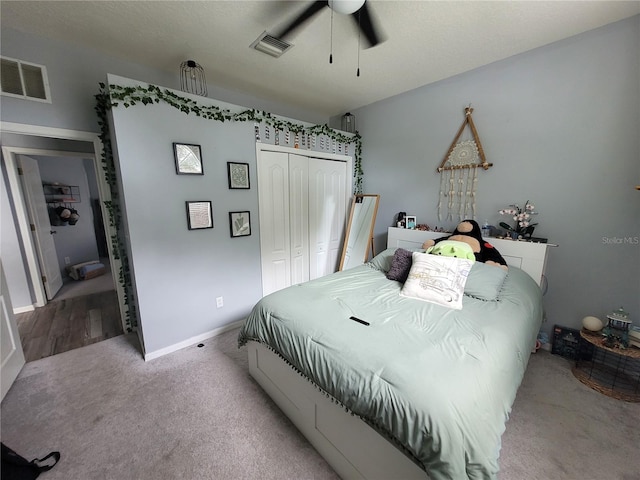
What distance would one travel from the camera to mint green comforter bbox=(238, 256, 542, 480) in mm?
905

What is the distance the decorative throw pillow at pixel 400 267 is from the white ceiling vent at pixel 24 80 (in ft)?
10.7

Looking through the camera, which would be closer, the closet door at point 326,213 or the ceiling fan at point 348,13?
the ceiling fan at point 348,13

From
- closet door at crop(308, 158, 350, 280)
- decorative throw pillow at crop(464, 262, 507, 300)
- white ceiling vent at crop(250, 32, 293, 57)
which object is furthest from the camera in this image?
closet door at crop(308, 158, 350, 280)

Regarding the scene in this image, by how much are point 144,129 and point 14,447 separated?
87.5 inches

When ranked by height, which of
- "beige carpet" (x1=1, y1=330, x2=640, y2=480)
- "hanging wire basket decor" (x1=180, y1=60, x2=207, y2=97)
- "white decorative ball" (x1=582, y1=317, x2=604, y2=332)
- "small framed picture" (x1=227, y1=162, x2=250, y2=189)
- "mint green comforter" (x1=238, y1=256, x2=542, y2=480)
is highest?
"hanging wire basket decor" (x1=180, y1=60, x2=207, y2=97)

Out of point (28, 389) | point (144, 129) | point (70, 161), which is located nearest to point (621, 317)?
point (144, 129)

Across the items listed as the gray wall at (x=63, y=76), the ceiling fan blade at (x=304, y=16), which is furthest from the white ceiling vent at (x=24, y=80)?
the ceiling fan blade at (x=304, y=16)

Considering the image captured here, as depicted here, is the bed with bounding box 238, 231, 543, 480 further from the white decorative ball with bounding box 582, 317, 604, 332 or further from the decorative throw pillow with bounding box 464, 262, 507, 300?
the white decorative ball with bounding box 582, 317, 604, 332

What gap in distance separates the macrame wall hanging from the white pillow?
3.26ft

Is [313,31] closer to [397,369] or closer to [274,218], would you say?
[274,218]

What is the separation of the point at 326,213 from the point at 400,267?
153cm

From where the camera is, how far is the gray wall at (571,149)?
74.5 inches

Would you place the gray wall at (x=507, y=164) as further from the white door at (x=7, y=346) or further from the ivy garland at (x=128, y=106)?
the white door at (x=7, y=346)
